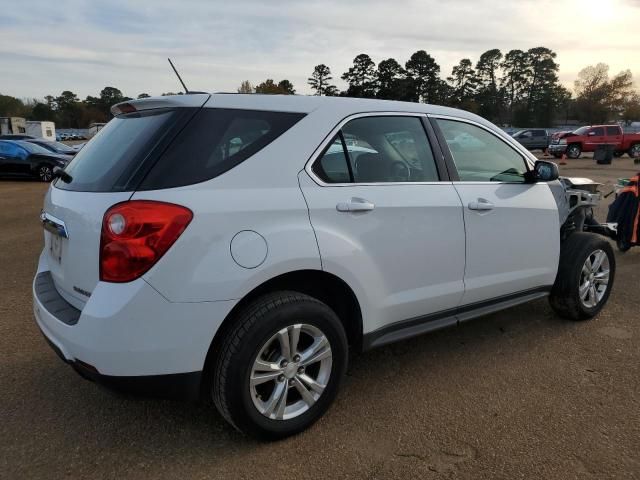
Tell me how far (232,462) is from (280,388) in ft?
1.33

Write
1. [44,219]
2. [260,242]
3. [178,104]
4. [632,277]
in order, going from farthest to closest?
[632,277]
[44,219]
[178,104]
[260,242]

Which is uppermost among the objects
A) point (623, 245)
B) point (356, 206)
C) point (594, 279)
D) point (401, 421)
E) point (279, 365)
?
point (356, 206)

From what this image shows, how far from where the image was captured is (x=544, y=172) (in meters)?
3.55

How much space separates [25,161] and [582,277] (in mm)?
17993

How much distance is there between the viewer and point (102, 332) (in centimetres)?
208

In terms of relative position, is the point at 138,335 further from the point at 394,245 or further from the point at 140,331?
the point at 394,245

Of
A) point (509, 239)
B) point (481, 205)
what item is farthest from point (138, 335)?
point (509, 239)

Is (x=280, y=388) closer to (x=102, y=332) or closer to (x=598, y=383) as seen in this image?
(x=102, y=332)

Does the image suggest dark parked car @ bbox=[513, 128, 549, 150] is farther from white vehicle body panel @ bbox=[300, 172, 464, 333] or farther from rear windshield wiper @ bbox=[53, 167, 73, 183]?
rear windshield wiper @ bbox=[53, 167, 73, 183]

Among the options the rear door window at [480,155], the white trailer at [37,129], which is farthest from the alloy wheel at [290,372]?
the white trailer at [37,129]

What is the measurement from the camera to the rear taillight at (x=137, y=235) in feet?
6.84

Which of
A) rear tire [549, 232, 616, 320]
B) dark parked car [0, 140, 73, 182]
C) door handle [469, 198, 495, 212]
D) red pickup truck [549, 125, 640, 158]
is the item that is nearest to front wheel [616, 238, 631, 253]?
rear tire [549, 232, 616, 320]

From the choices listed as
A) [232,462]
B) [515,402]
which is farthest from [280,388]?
[515,402]

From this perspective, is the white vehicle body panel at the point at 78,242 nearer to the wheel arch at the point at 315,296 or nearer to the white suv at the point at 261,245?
the white suv at the point at 261,245
